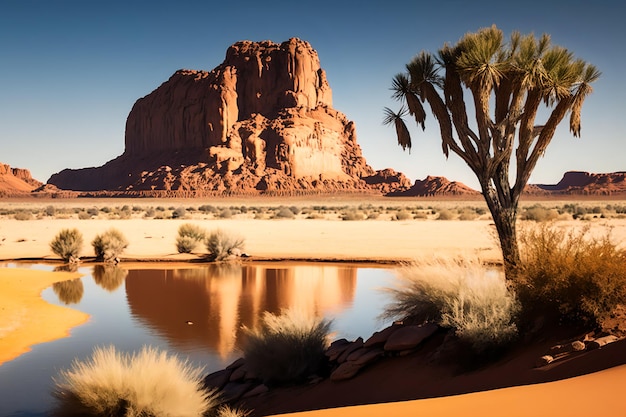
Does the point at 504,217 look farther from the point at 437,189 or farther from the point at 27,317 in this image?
the point at 437,189

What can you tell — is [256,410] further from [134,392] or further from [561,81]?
[561,81]

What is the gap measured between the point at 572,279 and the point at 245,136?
139 meters

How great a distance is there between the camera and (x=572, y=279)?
21.9 ft

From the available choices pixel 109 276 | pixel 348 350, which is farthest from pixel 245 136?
pixel 348 350

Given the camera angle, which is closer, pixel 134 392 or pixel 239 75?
pixel 134 392

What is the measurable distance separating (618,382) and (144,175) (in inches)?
5905

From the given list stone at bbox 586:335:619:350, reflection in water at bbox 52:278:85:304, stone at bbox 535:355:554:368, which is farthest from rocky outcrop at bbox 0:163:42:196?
stone at bbox 586:335:619:350

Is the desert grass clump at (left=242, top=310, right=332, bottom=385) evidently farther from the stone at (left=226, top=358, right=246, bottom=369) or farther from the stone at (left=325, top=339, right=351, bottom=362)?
the stone at (left=226, top=358, right=246, bottom=369)

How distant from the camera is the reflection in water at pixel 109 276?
17.6 m

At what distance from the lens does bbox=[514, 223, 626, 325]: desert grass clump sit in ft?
21.0

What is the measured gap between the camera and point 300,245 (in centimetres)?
2723

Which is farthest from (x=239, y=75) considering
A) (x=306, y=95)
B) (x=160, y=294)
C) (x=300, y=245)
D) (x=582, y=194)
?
(x=160, y=294)

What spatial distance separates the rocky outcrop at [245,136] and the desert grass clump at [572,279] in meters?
124

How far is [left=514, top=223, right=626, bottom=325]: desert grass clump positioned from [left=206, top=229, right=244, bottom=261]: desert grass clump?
1626cm
